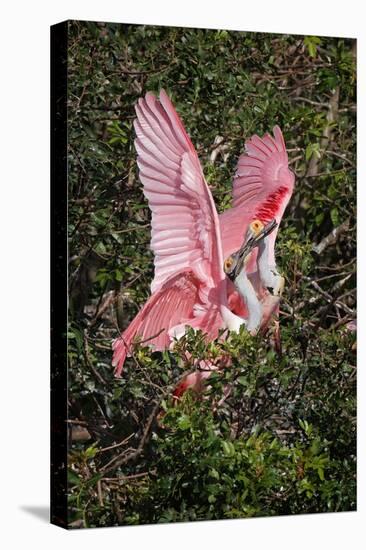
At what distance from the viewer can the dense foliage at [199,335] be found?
7062 mm

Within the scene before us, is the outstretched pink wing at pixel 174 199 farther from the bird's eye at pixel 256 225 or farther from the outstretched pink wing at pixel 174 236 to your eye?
the bird's eye at pixel 256 225

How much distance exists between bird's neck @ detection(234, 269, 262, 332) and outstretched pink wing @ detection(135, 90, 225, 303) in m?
0.10

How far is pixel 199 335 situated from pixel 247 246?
0.51 meters

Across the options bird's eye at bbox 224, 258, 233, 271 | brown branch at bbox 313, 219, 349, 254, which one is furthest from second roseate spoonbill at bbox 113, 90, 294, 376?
brown branch at bbox 313, 219, 349, 254

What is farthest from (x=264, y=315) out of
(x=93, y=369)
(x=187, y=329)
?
(x=93, y=369)

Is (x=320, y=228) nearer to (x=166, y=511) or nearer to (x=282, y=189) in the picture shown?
(x=282, y=189)

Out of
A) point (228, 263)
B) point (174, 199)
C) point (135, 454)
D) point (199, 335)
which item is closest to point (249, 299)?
point (228, 263)

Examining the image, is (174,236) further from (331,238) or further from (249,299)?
(331,238)

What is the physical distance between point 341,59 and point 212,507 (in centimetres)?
233

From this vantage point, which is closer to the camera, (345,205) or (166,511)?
(166,511)

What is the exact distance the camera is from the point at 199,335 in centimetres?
733

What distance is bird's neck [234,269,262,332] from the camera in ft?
24.5

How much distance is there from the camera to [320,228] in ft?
25.2

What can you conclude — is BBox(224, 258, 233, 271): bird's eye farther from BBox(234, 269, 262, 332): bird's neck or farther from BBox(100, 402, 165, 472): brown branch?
BBox(100, 402, 165, 472): brown branch
